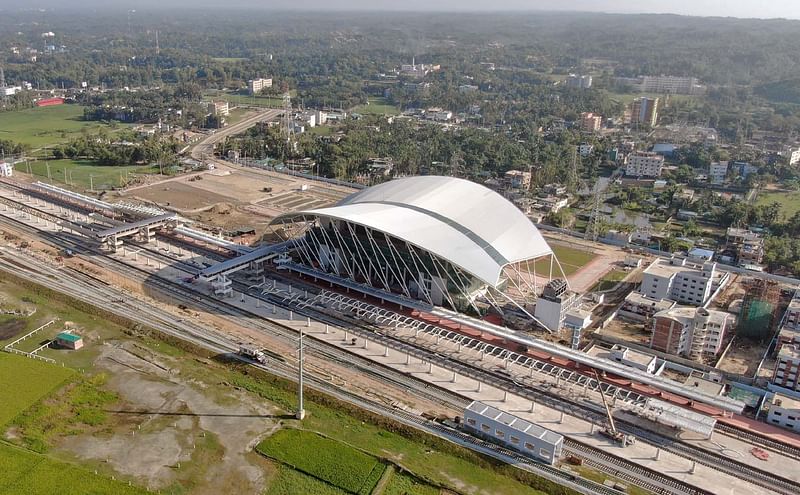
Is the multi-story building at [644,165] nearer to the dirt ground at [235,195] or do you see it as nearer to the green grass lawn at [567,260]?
the green grass lawn at [567,260]

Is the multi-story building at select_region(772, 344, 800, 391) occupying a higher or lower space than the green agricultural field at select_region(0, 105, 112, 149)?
higher

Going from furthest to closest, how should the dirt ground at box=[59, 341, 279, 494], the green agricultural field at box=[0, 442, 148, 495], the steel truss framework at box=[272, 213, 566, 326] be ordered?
the steel truss framework at box=[272, 213, 566, 326]
the dirt ground at box=[59, 341, 279, 494]
the green agricultural field at box=[0, 442, 148, 495]

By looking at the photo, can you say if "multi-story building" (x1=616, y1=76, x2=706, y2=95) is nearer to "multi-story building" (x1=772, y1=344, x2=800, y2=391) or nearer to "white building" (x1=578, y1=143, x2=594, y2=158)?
"white building" (x1=578, y1=143, x2=594, y2=158)

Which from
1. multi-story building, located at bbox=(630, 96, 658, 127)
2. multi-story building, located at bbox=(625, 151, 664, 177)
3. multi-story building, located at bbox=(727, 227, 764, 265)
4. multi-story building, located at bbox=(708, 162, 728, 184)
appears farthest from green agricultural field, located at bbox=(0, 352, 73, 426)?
multi-story building, located at bbox=(630, 96, 658, 127)

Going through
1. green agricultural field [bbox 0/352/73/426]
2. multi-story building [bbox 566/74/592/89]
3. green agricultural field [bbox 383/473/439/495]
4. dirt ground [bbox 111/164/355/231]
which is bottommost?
dirt ground [bbox 111/164/355/231]

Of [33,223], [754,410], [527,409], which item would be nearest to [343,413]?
[527,409]

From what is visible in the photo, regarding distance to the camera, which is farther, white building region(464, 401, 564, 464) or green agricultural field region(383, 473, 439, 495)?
white building region(464, 401, 564, 464)
